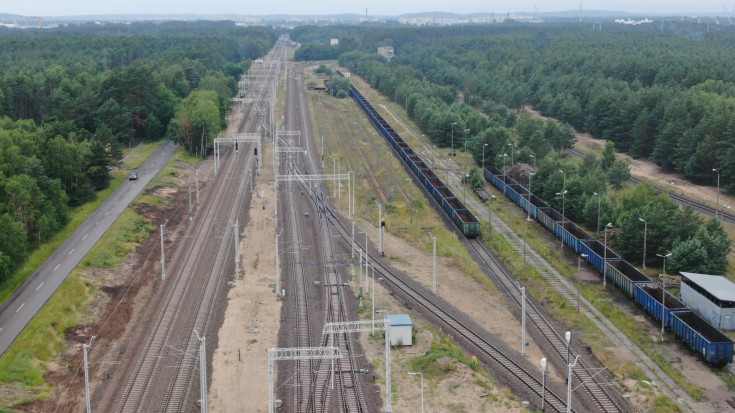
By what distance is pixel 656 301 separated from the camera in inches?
1853

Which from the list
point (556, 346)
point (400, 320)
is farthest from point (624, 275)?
point (400, 320)

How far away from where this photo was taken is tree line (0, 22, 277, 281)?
59.7 m

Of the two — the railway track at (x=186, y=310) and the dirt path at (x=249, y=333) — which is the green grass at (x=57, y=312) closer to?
the railway track at (x=186, y=310)

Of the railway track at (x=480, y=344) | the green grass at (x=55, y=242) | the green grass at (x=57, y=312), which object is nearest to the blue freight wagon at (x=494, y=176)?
the railway track at (x=480, y=344)

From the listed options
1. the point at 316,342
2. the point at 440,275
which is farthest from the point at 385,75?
the point at 316,342

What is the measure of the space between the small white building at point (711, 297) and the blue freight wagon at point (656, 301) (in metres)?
1.42

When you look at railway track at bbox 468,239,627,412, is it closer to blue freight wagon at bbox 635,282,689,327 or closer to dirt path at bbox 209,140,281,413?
blue freight wagon at bbox 635,282,689,327

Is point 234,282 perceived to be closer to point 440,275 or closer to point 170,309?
point 170,309

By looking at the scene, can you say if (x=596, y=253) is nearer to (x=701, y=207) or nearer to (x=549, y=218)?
(x=549, y=218)

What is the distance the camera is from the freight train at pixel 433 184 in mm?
66281

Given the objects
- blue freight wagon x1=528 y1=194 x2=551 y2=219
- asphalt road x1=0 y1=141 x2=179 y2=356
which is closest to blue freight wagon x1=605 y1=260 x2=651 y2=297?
blue freight wagon x1=528 y1=194 x2=551 y2=219

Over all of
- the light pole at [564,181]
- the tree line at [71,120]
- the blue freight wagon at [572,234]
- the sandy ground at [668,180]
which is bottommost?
the sandy ground at [668,180]

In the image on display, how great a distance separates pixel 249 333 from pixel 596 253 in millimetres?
27872

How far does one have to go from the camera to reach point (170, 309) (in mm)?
49812
